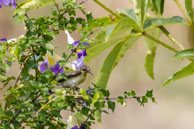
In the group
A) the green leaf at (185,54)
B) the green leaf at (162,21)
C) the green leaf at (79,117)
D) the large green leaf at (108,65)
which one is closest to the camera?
the green leaf at (79,117)

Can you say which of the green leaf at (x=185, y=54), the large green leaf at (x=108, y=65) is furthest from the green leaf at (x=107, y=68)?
the green leaf at (x=185, y=54)

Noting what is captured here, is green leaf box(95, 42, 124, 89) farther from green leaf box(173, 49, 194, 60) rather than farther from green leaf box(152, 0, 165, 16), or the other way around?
green leaf box(173, 49, 194, 60)

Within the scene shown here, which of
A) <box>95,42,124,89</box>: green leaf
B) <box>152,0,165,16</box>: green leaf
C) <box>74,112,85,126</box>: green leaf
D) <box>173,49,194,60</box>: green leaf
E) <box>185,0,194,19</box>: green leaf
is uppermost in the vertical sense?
<box>152,0,165,16</box>: green leaf

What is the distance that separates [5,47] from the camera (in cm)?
108

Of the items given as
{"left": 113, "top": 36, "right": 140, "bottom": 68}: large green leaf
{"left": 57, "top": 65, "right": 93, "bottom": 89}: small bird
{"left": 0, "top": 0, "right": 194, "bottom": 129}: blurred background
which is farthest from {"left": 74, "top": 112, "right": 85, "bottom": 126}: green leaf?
{"left": 0, "top": 0, "right": 194, "bottom": 129}: blurred background

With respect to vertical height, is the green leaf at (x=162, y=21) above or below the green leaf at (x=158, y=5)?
below

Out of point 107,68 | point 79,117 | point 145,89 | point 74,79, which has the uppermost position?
point 145,89

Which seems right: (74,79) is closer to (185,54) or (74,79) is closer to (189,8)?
(185,54)

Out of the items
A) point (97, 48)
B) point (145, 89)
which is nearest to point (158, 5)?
point (97, 48)

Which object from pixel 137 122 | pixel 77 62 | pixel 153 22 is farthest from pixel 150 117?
pixel 77 62

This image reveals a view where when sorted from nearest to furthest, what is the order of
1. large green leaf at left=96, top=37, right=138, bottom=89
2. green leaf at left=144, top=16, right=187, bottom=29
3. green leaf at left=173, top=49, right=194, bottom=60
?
1. green leaf at left=173, top=49, right=194, bottom=60
2. green leaf at left=144, top=16, right=187, bottom=29
3. large green leaf at left=96, top=37, right=138, bottom=89

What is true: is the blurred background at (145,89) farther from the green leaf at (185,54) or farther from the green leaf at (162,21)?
the green leaf at (185,54)

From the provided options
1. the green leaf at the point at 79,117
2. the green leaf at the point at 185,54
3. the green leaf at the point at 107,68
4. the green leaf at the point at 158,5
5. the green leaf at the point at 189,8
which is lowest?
the green leaf at the point at 79,117

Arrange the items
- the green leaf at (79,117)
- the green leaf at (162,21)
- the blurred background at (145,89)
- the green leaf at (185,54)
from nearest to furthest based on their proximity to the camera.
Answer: the green leaf at (79,117)
the green leaf at (185,54)
the green leaf at (162,21)
the blurred background at (145,89)
